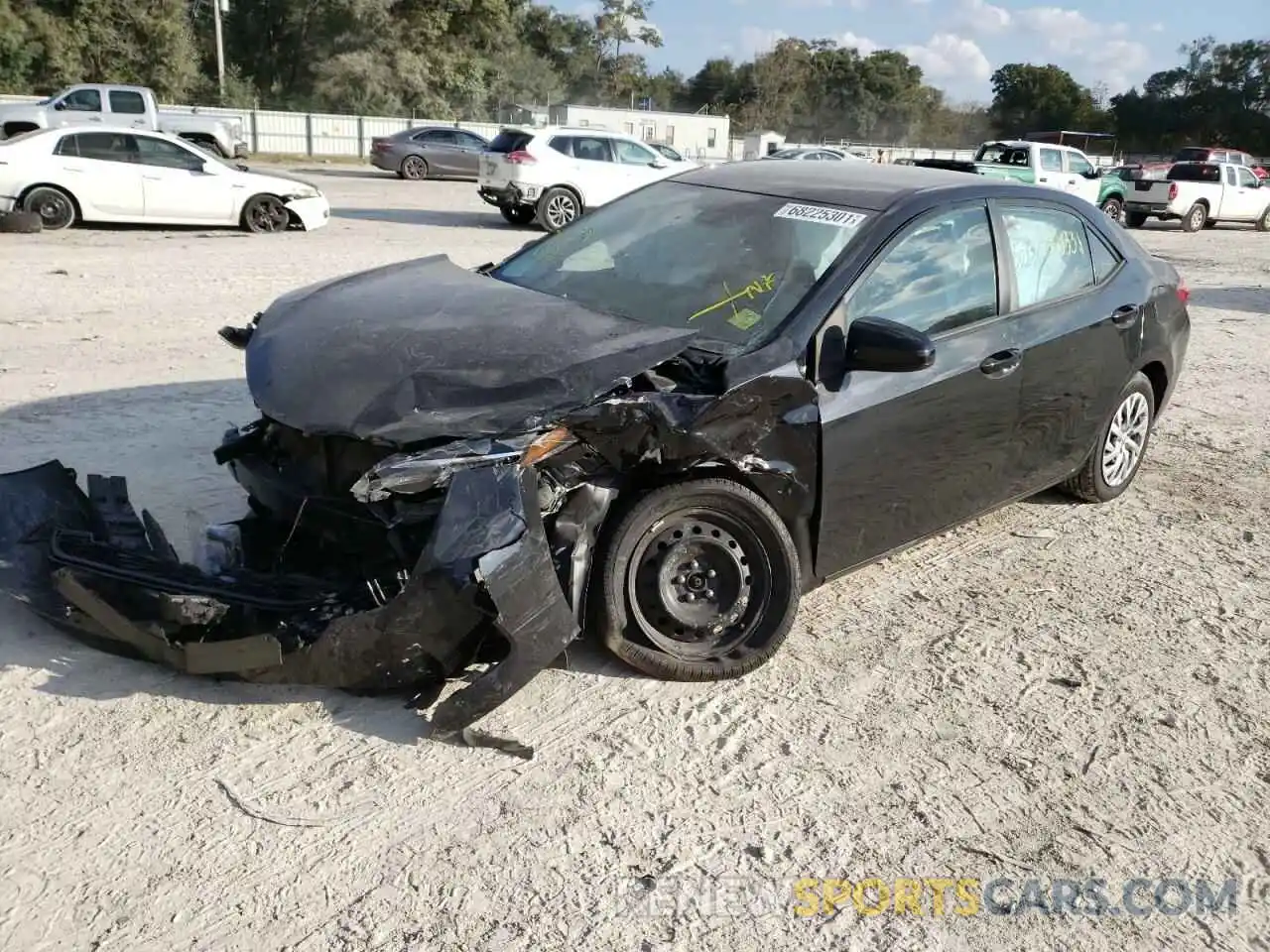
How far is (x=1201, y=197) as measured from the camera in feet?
Answer: 80.8

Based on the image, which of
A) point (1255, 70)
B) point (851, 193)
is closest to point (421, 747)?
point (851, 193)

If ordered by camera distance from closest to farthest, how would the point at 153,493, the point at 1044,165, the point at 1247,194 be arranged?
the point at 153,493 → the point at 1044,165 → the point at 1247,194

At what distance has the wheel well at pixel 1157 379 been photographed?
551 centimetres

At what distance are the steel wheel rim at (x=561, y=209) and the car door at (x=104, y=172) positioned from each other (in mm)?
6195

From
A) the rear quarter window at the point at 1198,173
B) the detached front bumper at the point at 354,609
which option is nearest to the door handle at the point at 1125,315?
the detached front bumper at the point at 354,609

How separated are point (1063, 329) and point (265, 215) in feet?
Result: 42.7

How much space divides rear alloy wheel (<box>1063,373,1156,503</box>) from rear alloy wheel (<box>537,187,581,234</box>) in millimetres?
12868

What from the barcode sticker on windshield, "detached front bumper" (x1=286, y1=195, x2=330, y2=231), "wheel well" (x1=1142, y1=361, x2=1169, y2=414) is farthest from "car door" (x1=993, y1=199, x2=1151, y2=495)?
"detached front bumper" (x1=286, y1=195, x2=330, y2=231)

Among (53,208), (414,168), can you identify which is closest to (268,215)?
(53,208)

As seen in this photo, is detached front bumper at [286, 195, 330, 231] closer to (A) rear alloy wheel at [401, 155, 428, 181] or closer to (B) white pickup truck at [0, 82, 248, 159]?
(B) white pickup truck at [0, 82, 248, 159]

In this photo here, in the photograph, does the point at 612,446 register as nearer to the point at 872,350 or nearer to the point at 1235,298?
the point at 872,350

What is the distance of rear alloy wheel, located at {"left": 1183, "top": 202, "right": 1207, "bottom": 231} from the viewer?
24.7 m

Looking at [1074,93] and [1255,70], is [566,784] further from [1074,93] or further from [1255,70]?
[1074,93]

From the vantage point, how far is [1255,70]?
68.5m
